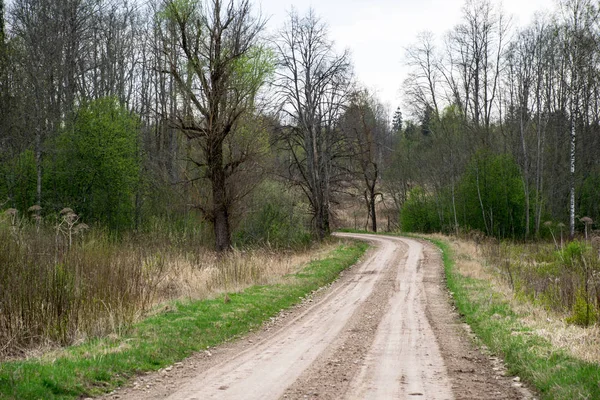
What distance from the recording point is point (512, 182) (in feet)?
126

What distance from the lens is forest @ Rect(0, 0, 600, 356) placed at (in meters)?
15.4

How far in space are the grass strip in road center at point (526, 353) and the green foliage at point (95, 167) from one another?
19.6 meters

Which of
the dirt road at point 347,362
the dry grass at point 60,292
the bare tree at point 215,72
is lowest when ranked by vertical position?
the dirt road at point 347,362

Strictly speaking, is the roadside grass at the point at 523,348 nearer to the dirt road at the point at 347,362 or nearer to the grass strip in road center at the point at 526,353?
the grass strip in road center at the point at 526,353

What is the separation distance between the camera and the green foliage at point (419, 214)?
47062mm

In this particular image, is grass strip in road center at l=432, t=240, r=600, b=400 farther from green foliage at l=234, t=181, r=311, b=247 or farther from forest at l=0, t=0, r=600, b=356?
green foliage at l=234, t=181, r=311, b=247

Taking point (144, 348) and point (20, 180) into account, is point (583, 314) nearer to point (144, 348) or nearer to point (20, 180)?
point (144, 348)

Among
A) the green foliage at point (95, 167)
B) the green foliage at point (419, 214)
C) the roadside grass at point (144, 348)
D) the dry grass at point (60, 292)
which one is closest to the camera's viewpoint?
the roadside grass at point (144, 348)

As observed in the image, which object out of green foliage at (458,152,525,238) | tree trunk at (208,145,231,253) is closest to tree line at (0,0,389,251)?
tree trunk at (208,145,231,253)

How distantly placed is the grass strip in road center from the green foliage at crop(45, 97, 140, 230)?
19.6 metres

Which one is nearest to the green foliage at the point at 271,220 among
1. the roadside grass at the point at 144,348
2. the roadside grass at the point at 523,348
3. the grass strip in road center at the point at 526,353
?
the roadside grass at the point at 144,348

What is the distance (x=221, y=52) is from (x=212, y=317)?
14948 mm

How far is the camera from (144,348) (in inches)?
344

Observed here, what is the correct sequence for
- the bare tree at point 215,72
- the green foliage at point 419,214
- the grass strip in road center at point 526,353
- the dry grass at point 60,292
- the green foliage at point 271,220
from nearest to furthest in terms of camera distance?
the grass strip in road center at point 526,353 → the dry grass at point 60,292 → the bare tree at point 215,72 → the green foliage at point 271,220 → the green foliage at point 419,214
